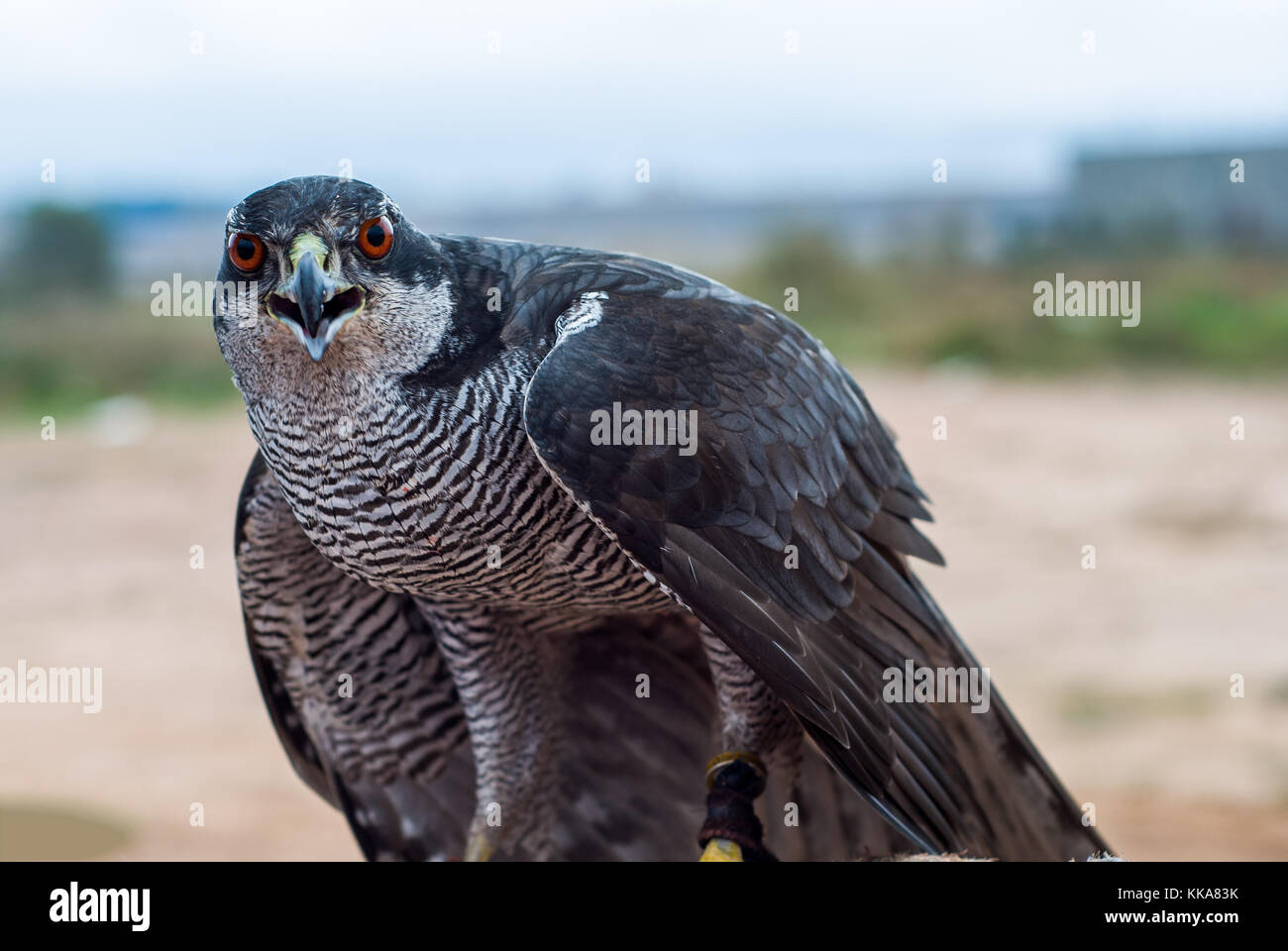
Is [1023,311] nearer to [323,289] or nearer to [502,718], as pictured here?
[502,718]

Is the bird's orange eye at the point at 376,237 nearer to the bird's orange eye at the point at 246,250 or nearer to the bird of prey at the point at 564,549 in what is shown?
the bird of prey at the point at 564,549

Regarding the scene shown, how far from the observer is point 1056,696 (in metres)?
9.39

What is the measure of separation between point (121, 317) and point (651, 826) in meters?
16.1

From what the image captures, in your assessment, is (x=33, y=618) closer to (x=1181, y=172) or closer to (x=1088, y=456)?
(x=1088, y=456)

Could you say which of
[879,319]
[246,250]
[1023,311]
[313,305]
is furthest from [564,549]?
[879,319]

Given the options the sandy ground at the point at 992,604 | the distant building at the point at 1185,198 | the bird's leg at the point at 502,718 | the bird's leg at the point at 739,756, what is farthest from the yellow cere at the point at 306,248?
the distant building at the point at 1185,198

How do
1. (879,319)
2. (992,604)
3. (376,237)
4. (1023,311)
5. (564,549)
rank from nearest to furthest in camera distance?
(376,237) → (564,549) → (992,604) → (1023,311) → (879,319)

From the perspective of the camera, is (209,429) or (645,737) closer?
(645,737)

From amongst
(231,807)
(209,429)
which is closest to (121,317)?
(209,429)

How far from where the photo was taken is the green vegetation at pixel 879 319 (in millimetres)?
16625

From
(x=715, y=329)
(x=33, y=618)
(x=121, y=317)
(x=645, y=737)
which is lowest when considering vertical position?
(x=33, y=618)

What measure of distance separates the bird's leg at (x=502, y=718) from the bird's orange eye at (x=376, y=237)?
94cm

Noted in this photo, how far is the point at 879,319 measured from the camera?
1889 centimetres

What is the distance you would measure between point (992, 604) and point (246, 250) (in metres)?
9.63
